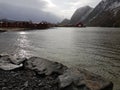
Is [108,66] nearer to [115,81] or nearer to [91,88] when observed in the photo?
[115,81]

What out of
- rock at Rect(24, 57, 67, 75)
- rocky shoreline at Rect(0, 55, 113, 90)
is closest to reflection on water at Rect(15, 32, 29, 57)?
rock at Rect(24, 57, 67, 75)

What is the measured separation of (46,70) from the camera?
15.2m

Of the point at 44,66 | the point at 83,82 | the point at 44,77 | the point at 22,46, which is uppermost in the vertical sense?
the point at 83,82

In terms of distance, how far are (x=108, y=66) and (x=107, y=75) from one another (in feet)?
11.5

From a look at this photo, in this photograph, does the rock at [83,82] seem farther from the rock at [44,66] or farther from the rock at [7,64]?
the rock at [7,64]

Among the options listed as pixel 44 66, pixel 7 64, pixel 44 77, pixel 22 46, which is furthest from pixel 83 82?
pixel 22 46

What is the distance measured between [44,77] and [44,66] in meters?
1.53

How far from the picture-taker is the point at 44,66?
15.8 metres

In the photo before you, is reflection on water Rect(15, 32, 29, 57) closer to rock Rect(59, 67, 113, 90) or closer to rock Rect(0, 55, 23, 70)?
rock Rect(0, 55, 23, 70)

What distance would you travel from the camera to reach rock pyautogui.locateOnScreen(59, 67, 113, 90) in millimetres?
10797

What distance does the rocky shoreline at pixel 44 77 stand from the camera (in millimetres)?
11195

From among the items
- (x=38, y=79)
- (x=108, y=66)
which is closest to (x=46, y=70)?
(x=38, y=79)

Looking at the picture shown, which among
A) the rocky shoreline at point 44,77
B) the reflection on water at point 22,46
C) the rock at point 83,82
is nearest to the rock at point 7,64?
the rocky shoreline at point 44,77

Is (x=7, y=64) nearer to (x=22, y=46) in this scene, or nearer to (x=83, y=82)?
(x=83, y=82)
